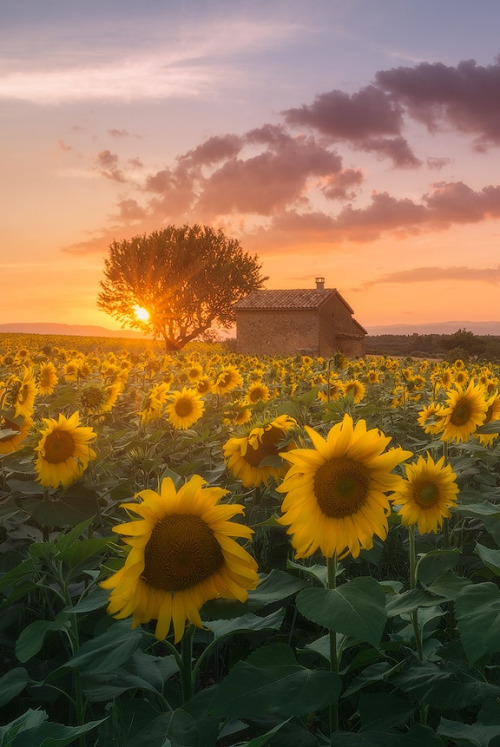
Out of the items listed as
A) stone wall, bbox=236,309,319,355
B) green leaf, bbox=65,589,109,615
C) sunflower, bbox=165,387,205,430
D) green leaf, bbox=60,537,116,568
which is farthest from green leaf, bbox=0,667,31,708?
stone wall, bbox=236,309,319,355

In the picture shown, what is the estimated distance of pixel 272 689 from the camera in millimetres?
1825

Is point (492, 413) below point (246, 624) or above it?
above

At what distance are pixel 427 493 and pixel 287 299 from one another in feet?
127

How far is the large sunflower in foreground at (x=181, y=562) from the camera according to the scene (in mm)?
1774

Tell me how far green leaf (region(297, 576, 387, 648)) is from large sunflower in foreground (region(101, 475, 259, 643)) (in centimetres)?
18

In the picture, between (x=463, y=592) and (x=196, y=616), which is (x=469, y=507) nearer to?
(x=463, y=592)

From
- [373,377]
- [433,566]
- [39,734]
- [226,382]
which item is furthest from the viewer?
[373,377]

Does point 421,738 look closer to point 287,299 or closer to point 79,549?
point 79,549

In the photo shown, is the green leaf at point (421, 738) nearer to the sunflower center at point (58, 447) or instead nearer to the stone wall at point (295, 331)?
the sunflower center at point (58, 447)

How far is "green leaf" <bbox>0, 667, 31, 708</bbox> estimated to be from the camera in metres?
2.14

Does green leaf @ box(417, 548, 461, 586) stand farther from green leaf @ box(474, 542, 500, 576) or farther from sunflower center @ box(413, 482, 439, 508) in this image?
green leaf @ box(474, 542, 500, 576)

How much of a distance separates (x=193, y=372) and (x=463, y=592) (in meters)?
8.29

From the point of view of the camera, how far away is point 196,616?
185cm

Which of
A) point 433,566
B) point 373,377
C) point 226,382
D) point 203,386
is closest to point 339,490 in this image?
point 433,566
